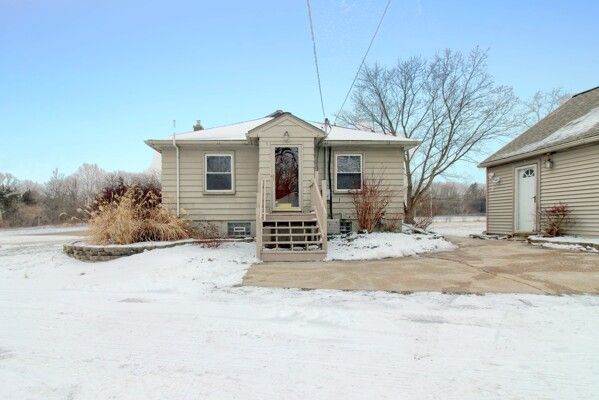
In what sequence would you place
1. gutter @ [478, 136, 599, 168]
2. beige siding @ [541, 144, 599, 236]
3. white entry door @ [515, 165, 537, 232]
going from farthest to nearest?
white entry door @ [515, 165, 537, 232] → beige siding @ [541, 144, 599, 236] → gutter @ [478, 136, 599, 168]

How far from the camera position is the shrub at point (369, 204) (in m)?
11.2

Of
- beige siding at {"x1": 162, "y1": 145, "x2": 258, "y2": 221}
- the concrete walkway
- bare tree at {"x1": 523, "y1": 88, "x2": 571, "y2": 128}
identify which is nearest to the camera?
the concrete walkway

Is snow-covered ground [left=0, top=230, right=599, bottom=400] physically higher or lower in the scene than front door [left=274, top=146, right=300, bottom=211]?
lower

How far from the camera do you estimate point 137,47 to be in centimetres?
1306

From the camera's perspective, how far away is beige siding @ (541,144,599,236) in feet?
33.4

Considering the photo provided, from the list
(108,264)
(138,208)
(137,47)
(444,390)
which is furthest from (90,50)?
(444,390)

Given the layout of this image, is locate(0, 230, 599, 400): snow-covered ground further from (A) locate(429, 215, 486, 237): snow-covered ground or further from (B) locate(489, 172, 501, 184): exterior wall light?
(A) locate(429, 215, 486, 237): snow-covered ground

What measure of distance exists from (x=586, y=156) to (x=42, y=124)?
23.9 metres

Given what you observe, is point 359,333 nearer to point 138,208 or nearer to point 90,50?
point 138,208

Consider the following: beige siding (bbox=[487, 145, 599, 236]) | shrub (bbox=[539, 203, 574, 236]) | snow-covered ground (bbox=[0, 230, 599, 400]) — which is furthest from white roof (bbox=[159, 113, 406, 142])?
snow-covered ground (bbox=[0, 230, 599, 400])

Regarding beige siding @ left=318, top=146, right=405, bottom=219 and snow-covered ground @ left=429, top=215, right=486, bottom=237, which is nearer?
beige siding @ left=318, top=146, right=405, bottom=219

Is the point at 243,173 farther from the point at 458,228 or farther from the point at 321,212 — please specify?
the point at 458,228

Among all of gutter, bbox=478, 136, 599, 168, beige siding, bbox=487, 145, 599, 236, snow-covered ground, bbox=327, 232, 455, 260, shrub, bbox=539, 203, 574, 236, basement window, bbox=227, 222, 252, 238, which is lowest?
snow-covered ground, bbox=327, 232, 455, 260

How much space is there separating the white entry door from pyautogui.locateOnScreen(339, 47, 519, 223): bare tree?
981 cm
